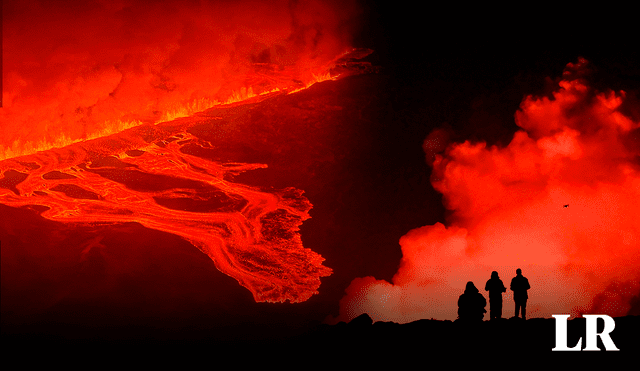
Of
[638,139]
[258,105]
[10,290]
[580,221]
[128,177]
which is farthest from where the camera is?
[258,105]

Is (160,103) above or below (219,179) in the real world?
above

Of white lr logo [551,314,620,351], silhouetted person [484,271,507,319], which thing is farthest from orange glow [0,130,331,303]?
white lr logo [551,314,620,351]

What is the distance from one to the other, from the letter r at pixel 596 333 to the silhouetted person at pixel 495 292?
1.62m

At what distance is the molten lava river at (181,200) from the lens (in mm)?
15203

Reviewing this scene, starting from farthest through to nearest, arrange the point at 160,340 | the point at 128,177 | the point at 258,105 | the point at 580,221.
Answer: the point at 258,105 < the point at 128,177 < the point at 580,221 < the point at 160,340

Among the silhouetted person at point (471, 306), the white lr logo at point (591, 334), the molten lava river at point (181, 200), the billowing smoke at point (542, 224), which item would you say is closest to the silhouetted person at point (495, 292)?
the silhouetted person at point (471, 306)

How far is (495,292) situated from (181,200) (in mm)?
11178

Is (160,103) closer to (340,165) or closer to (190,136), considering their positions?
(190,136)

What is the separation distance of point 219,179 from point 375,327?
10.9 metres

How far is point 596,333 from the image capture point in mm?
8109

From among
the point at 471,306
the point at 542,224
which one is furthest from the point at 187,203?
the point at 542,224

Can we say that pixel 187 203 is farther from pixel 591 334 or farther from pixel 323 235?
pixel 591 334

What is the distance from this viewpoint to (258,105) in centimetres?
2261

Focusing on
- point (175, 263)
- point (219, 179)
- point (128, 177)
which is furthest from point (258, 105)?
point (175, 263)
